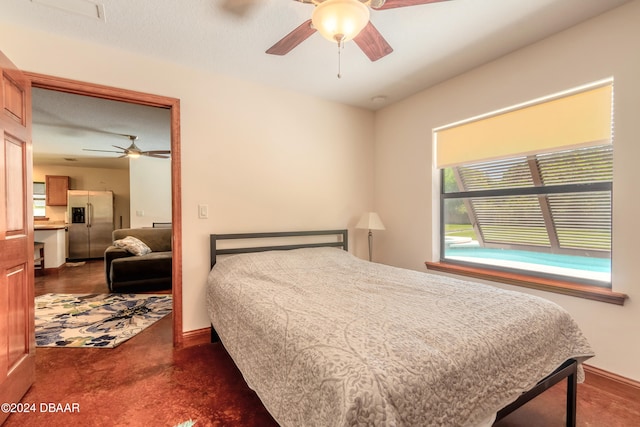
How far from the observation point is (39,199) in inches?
281

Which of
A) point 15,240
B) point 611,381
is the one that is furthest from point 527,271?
point 15,240

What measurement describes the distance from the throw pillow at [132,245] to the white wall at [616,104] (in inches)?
165

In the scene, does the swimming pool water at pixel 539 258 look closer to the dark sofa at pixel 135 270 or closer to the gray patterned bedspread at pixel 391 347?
the gray patterned bedspread at pixel 391 347

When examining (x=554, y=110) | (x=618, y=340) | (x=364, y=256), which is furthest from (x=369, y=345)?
(x=364, y=256)

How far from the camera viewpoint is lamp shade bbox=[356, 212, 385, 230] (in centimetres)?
329

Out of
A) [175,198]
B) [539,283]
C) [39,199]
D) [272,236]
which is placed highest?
[39,199]

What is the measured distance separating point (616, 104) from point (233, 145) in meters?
2.98

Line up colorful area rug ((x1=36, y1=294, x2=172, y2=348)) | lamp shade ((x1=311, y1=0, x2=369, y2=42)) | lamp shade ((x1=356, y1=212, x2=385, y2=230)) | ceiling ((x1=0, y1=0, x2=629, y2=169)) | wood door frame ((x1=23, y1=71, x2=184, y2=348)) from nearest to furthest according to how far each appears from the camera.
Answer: lamp shade ((x1=311, y1=0, x2=369, y2=42)) → ceiling ((x1=0, y1=0, x2=629, y2=169)) → wood door frame ((x1=23, y1=71, x2=184, y2=348)) → colorful area rug ((x1=36, y1=294, x2=172, y2=348)) → lamp shade ((x1=356, y1=212, x2=385, y2=230))

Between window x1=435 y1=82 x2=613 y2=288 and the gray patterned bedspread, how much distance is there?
103 centimetres

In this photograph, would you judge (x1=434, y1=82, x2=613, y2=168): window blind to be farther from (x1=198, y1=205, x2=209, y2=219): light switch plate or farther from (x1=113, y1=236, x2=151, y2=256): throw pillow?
(x1=113, y1=236, x2=151, y2=256): throw pillow

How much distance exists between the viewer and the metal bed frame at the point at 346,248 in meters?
1.33

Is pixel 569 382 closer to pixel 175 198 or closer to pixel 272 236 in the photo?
pixel 272 236

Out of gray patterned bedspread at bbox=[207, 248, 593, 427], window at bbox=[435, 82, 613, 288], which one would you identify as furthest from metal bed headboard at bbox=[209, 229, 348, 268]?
window at bbox=[435, 82, 613, 288]

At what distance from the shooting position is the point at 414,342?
44.1 inches
